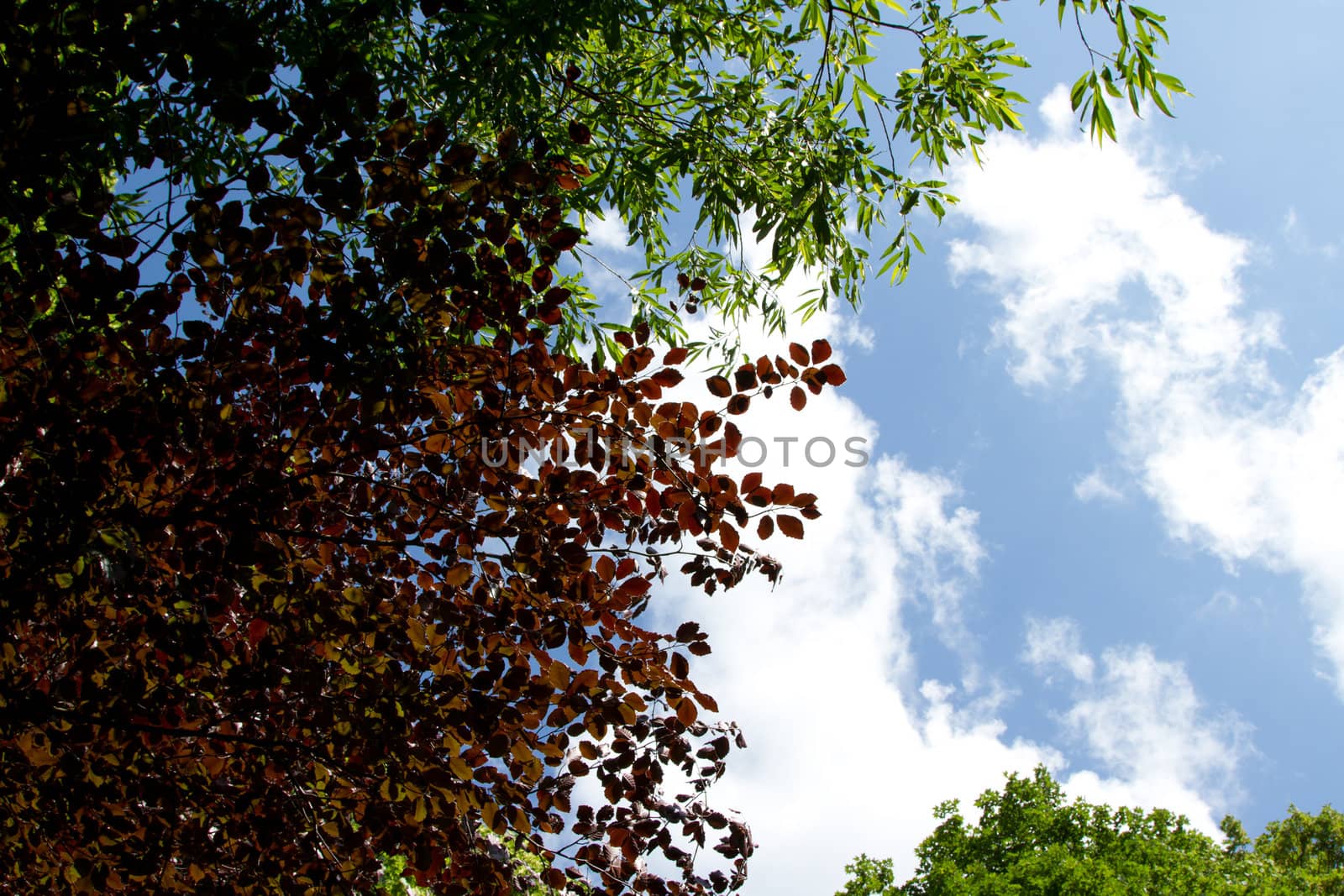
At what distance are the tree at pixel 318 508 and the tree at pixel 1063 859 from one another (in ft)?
44.6

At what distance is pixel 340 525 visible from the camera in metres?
3.54

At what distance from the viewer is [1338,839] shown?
22750mm

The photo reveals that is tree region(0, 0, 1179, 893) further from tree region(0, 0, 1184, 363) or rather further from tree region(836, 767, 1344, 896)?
tree region(836, 767, 1344, 896)

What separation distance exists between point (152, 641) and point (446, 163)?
2.14 metres

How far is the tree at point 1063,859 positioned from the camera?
1443 cm

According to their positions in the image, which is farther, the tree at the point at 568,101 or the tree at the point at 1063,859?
the tree at the point at 1063,859

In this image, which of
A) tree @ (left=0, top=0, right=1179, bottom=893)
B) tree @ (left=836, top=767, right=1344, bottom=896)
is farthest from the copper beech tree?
tree @ (left=836, top=767, right=1344, bottom=896)

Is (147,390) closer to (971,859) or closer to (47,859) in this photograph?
(47,859)

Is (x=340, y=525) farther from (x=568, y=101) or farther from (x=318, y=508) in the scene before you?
(x=568, y=101)

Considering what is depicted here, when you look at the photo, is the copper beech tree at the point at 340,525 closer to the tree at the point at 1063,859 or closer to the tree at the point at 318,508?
the tree at the point at 318,508

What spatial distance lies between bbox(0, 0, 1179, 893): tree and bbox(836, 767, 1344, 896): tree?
13581 mm

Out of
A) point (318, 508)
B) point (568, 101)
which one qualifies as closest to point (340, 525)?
point (318, 508)

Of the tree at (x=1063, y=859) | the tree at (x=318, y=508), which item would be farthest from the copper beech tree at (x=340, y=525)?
the tree at (x=1063, y=859)

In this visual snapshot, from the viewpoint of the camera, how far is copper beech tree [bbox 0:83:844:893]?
3.10 metres
